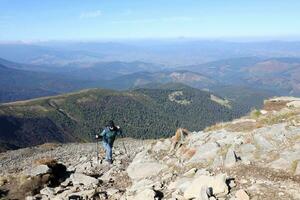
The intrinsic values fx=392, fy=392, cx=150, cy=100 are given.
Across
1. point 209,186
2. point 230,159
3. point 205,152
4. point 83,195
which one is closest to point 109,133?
point 83,195

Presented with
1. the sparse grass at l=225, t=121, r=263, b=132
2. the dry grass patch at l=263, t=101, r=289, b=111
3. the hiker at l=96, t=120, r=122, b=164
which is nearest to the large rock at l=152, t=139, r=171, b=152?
the hiker at l=96, t=120, r=122, b=164

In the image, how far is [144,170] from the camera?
25.6 metres

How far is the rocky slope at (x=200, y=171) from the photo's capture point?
18719mm

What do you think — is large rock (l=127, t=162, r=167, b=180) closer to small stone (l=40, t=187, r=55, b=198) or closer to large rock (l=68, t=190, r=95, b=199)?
large rock (l=68, t=190, r=95, b=199)

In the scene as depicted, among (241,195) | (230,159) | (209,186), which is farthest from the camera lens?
(230,159)

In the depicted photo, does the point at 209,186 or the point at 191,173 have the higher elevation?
the point at 209,186

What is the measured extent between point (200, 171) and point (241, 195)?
13.1 feet

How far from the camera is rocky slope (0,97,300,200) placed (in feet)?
61.4

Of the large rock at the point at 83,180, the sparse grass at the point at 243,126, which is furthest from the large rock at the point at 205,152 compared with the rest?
the large rock at the point at 83,180

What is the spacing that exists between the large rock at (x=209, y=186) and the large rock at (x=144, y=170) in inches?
233

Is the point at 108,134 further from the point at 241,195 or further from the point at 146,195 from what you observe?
the point at 241,195

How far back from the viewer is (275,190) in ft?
58.7

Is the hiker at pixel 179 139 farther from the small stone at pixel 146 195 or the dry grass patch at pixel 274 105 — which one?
the small stone at pixel 146 195

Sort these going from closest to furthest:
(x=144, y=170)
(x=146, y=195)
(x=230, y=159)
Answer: (x=146, y=195)
(x=230, y=159)
(x=144, y=170)
